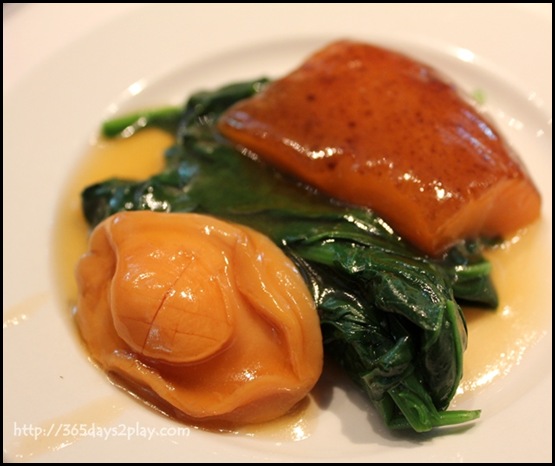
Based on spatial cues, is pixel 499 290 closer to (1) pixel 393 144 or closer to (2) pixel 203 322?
(1) pixel 393 144

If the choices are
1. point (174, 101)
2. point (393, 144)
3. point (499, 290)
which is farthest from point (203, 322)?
point (174, 101)

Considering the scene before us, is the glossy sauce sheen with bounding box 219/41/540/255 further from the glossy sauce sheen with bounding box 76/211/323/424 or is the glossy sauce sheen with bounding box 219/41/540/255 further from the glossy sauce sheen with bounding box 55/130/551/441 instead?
the glossy sauce sheen with bounding box 76/211/323/424

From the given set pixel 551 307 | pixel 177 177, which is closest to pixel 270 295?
pixel 177 177

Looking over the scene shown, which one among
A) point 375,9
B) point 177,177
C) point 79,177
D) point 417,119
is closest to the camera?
point 417,119

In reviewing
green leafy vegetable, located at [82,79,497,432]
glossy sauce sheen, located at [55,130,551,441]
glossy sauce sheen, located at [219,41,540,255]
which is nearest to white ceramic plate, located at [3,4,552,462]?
glossy sauce sheen, located at [55,130,551,441]

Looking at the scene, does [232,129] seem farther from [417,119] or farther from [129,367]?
[129,367]
